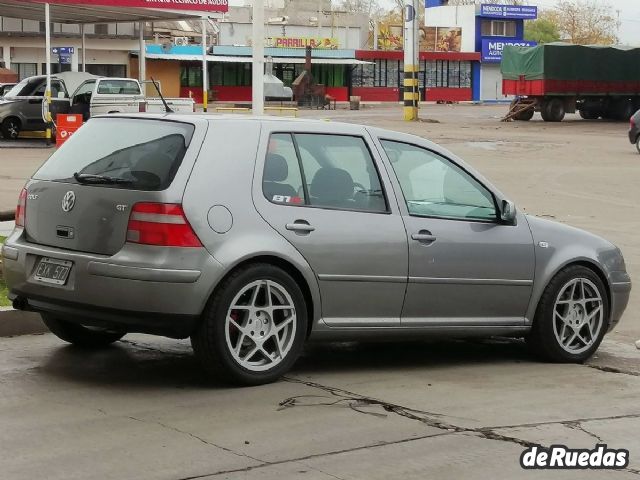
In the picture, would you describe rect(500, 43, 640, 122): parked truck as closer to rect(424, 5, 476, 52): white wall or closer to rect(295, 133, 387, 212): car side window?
rect(424, 5, 476, 52): white wall

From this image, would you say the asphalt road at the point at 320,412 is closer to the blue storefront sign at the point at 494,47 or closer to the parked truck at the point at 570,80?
the parked truck at the point at 570,80

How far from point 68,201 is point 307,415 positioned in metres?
1.91

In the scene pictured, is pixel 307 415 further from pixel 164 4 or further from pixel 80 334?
pixel 164 4

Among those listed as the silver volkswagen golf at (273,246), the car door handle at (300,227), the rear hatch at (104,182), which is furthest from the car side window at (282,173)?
the rear hatch at (104,182)

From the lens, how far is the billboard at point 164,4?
1303 inches

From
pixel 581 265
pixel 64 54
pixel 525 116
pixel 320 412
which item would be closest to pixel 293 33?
pixel 525 116

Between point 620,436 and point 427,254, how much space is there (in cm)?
186

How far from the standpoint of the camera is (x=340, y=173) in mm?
7156

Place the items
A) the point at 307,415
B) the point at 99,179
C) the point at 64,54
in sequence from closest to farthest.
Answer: the point at 307,415 → the point at 99,179 → the point at 64,54

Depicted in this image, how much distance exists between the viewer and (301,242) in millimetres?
6754

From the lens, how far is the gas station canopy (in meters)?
33.3

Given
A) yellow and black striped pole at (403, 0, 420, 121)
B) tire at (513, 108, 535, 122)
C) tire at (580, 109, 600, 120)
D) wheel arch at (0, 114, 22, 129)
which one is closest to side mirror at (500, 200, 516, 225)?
wheel arch at (0, 114, 22, 129)

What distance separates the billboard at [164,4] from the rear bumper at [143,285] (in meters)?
27.4

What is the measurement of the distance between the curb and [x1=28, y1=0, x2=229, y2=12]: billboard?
25644 mm
